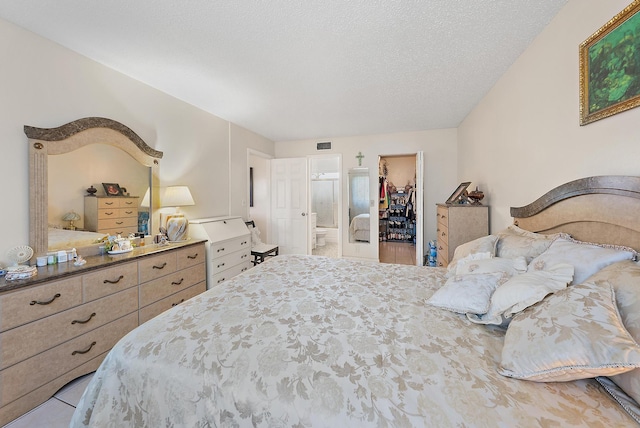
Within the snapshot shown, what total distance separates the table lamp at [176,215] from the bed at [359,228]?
3.03m

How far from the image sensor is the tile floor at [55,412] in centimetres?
140

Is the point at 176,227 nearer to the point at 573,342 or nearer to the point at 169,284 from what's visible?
the point at 169,284

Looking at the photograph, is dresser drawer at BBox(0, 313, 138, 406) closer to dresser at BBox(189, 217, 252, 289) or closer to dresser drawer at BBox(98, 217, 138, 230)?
dresser drawer at BBox(98, 217, 138, 230)

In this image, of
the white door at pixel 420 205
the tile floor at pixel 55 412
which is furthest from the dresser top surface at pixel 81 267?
the white door at pixel 420 205

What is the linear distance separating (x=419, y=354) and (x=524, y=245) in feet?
3.72

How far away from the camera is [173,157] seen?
290 cm

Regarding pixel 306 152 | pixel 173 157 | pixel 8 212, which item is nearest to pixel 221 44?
pixel 173 157

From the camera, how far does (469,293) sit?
118 centimetres

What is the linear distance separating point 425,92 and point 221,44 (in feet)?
7.23

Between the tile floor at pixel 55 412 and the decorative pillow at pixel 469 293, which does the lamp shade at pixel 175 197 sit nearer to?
the tile floor at pixel 55 412

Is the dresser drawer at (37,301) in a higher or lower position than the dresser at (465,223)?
lower

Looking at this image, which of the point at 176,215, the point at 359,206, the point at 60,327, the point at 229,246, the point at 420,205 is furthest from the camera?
the point at 359,206

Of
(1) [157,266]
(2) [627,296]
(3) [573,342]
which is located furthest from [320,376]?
(1) [157,266]

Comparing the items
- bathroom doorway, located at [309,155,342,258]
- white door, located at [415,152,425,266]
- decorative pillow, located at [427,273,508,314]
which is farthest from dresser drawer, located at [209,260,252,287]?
bathroom doorway, located at [309,155,342,258]
